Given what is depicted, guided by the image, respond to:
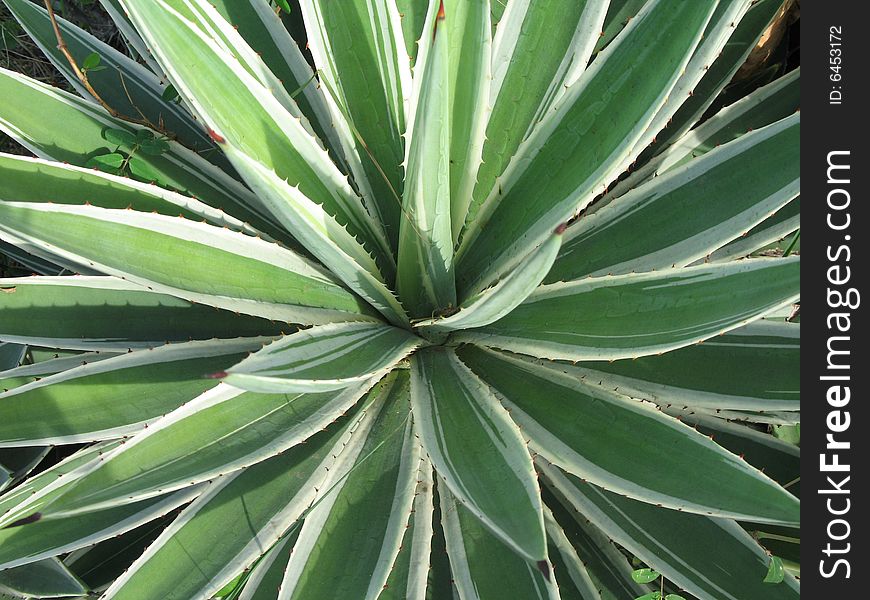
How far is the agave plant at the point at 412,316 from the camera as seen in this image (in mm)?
970

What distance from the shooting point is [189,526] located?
1.12m

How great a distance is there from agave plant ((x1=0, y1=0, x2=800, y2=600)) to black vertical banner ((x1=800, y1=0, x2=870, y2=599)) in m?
0.07

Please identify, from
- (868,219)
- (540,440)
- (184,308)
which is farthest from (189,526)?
(868,219)

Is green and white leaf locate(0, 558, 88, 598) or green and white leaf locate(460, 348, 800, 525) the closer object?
green and white leaf locate(460, 348, 800, 525)

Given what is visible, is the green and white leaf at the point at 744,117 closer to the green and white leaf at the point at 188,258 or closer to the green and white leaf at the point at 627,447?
the green and white leaf at the point at 627,447

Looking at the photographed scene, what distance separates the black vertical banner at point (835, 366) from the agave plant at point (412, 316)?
0.23ft

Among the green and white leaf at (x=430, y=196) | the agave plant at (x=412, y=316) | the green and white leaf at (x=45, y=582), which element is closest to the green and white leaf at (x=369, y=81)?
the agave plant at (x=412, y=316)

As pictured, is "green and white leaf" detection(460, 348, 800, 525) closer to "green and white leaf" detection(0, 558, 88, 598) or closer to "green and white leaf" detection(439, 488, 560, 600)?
"green and white leaf" detection(439, 488, 560, 600)

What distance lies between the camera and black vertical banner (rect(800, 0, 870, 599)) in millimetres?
1298

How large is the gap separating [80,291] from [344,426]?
0.53 metres

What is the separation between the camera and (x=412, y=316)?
3.87ft

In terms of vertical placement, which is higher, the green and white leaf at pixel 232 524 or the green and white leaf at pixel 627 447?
the green and white leaf at pixel 627 447

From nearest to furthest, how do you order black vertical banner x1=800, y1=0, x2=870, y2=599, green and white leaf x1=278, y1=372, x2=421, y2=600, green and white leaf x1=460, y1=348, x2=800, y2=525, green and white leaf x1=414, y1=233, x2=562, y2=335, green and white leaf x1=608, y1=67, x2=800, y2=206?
1. green and white leaf x1=414, y1=233, x2=562, y2=335
2. green and white leaf x1=460, y1=348, x2=800, y2=525
3. green and white leaf x1=278, y1=372, x2=421, y2=600
4. black vertical banner x1=800, y1=0, x2=870, y2=599
5. green and white leaf x1=608, y1=67, x2=800, y2=206

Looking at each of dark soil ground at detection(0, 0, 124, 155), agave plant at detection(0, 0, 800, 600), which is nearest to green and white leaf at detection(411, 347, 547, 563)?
agave plant at detection(0, 0, 800, 600)
